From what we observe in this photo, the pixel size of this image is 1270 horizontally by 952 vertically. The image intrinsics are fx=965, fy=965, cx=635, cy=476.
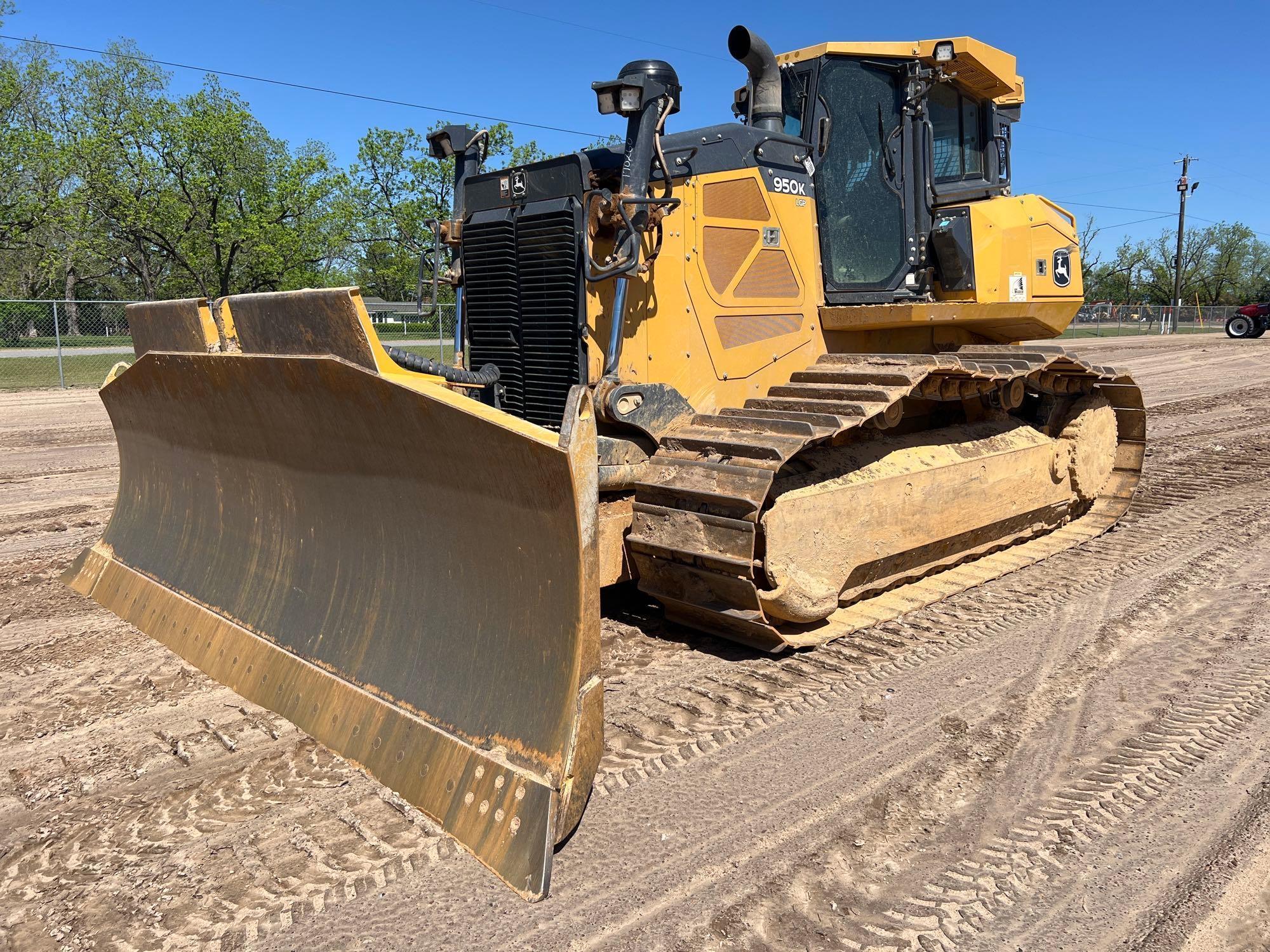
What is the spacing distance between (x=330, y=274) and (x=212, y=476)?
4037 centimetres

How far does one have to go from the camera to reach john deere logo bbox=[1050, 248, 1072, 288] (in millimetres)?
6512

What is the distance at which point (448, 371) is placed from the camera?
5.06m

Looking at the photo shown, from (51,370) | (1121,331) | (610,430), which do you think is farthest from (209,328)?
(1121,331)

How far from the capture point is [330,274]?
42531 mm

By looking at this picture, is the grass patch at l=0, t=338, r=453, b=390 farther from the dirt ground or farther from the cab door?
the dirt ground

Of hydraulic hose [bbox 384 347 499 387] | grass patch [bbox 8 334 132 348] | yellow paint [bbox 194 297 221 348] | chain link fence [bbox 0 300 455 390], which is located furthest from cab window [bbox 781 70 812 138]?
grass patch [bbox 8 334 132 348]

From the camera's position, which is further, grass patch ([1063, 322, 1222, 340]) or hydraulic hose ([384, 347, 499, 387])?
grass patch ([1063, 322, 1222, 340])

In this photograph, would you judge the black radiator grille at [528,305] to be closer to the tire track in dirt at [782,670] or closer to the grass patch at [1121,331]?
the tire track in dirt at [782,670]

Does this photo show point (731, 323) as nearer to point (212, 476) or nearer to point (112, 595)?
point (212, 476)

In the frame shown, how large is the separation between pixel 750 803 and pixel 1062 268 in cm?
488

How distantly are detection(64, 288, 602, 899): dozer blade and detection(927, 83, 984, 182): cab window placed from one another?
12.7 ft

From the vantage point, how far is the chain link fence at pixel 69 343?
19.3 m

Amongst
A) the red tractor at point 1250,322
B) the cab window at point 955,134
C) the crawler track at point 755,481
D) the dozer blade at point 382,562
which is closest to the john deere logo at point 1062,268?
the cab window at point 955,134

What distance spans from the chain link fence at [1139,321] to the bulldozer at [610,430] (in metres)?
37.4
